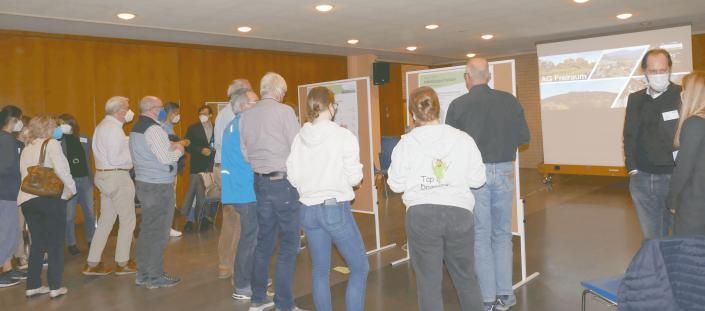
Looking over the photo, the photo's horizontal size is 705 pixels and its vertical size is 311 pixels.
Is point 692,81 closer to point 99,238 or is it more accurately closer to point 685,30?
A: point 99,238

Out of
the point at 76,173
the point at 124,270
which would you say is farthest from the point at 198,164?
the point at 124,270

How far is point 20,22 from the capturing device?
662 centimetres

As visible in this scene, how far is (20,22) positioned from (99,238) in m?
3.45

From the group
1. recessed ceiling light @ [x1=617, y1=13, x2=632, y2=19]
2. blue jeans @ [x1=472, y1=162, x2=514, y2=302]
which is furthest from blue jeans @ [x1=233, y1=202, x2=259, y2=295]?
recessed ceiling light @ [x1=617, y1=13, x2=632, y2=19]

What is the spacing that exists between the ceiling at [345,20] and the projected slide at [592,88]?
0.28 m

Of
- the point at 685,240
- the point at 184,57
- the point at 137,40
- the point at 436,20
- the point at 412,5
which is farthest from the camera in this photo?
the point at 184,57

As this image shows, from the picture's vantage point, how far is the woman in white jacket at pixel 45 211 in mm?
4113

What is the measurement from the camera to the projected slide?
9039 millimetres

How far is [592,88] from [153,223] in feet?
26.4

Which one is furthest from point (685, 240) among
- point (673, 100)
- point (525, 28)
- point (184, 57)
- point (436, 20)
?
point (184, 57)

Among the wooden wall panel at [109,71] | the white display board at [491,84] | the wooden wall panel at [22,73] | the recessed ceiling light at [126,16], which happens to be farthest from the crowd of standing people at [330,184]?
the wooden wall panel at [109,71]

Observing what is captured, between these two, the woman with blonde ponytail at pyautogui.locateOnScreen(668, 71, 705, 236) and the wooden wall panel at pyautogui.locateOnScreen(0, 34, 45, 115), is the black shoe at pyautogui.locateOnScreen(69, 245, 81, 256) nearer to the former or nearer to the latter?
the wooden wall panel at pyautogui.locateOnScreen(0, 34, 45, 115)

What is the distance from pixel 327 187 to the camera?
2.91 m

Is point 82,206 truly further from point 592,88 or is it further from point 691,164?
point 592,88
